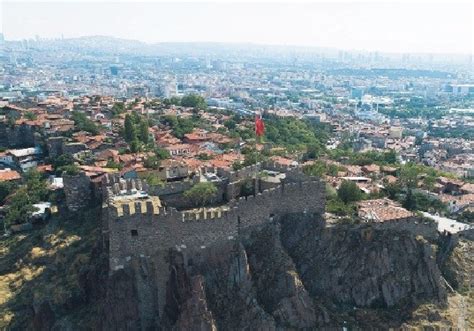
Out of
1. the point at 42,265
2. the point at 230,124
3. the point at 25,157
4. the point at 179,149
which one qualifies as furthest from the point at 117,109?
the point at 42,265

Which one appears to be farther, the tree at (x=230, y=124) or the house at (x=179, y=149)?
the tree at (x=230, y=124)

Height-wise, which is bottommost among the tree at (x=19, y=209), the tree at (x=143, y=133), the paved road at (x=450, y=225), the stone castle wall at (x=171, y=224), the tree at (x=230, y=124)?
the tree at (x=230, y=124)

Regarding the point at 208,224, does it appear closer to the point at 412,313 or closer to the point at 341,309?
the point at 341,309

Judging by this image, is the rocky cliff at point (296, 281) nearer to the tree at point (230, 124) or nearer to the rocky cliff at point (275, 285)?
the rocky cliff at point (275, 285)

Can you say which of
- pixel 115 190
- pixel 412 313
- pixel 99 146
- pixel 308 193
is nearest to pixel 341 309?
pixel 412 313

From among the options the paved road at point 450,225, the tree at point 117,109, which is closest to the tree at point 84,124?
the tree at point 117,109

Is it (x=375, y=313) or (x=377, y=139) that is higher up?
(x=375, y=313)
